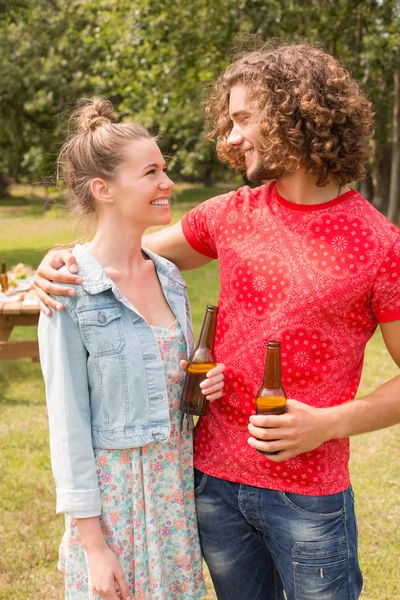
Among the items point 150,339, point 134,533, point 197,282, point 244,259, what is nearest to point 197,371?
point 150,339

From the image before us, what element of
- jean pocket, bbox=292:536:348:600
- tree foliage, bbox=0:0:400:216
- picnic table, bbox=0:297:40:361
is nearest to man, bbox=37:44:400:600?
jean pocket, bbox=292:536:348:600

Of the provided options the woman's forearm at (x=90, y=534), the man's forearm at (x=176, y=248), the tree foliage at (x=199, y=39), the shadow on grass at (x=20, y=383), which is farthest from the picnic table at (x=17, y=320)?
the tree foliage at (x=199, y=39)

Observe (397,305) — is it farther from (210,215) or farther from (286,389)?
(210,215)

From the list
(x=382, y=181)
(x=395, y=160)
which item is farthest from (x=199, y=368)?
(x=382, y=181)

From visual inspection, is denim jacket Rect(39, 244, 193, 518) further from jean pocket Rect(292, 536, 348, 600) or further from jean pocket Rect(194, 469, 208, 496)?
jean pocket Rect(292, 536, 348, 600)

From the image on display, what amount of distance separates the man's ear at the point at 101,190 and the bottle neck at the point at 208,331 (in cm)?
48

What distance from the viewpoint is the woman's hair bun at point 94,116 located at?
7.70 feet

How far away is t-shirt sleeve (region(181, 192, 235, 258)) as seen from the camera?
2395 millimetres

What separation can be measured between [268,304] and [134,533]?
79 cm

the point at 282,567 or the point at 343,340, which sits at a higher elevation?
the point at 343,340

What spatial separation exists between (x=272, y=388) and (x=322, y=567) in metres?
0.54

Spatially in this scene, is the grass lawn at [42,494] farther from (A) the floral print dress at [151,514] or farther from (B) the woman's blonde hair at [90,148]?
(A) the floral print dress at [151,514]

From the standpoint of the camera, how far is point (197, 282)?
13.0m

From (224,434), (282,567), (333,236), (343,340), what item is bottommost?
(282,567)
